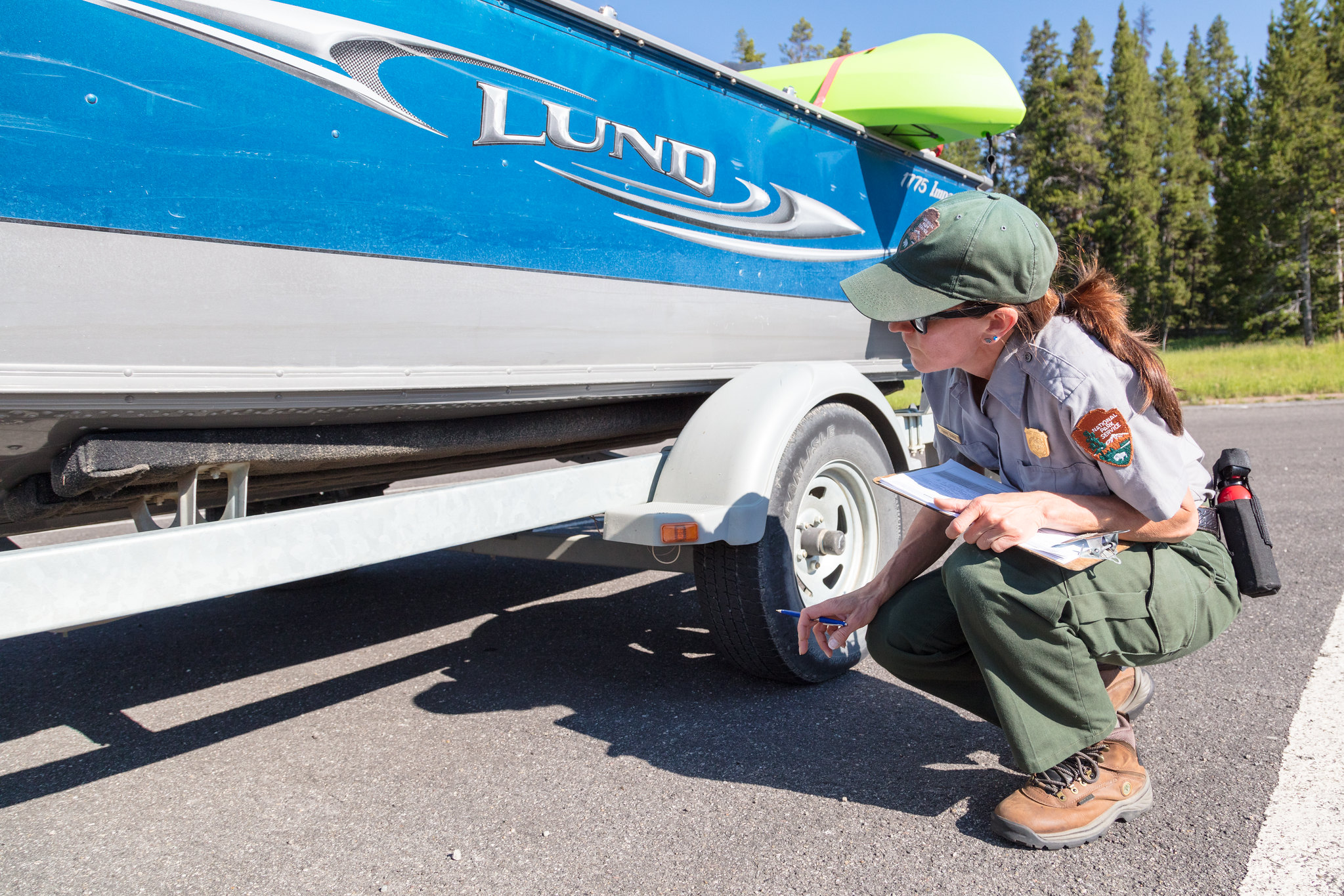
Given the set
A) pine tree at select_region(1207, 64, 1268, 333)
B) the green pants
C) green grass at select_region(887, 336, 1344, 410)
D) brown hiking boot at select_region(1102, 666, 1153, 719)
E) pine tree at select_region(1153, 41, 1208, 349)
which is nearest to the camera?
the green pants

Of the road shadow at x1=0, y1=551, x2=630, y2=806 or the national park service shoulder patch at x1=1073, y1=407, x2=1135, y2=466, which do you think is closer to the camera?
the national park service shoulder patch at x1=1073, y1=407, x2=1135, y2=466

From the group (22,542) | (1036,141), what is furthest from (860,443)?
(1036,141)

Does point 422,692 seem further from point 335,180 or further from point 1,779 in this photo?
point 335,180

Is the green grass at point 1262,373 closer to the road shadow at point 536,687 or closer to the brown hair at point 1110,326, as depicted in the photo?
the road shadow at point 536,687

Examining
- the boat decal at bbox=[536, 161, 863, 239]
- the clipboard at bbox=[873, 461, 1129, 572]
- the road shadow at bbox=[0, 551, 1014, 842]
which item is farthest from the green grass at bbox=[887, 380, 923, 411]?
the clipboard at bbox=[873, 461, 1129, 572]

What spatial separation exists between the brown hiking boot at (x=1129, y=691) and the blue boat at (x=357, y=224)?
1.67 m

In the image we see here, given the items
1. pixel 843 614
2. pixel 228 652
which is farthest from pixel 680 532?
pixel 228 652

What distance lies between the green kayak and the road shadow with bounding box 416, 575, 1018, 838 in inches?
94.7

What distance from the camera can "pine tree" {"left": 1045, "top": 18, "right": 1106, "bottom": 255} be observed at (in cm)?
4378

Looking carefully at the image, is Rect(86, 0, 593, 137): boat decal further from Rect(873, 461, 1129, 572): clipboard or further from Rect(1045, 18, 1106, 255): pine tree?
Rect(1045, 18, 1106, 255): pine tree

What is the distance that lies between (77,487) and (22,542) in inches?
166

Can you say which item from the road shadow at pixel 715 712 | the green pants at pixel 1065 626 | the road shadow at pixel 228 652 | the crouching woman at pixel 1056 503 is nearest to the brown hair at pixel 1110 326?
the crouching woman at pixel 1056 503

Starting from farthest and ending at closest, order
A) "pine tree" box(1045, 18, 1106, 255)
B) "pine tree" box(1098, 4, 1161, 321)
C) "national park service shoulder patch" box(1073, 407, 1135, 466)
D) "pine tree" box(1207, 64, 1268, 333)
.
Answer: "pine tree" box(1045, 18, 1106, 255) → "pine tree" box(1098, 4, 1161, 321) → "pine tree" box(1207, 64, 1268, 333) → "national park service shoulder patch" box(1073, 407, 1135, 466)

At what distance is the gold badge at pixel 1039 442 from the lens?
6.35ft
